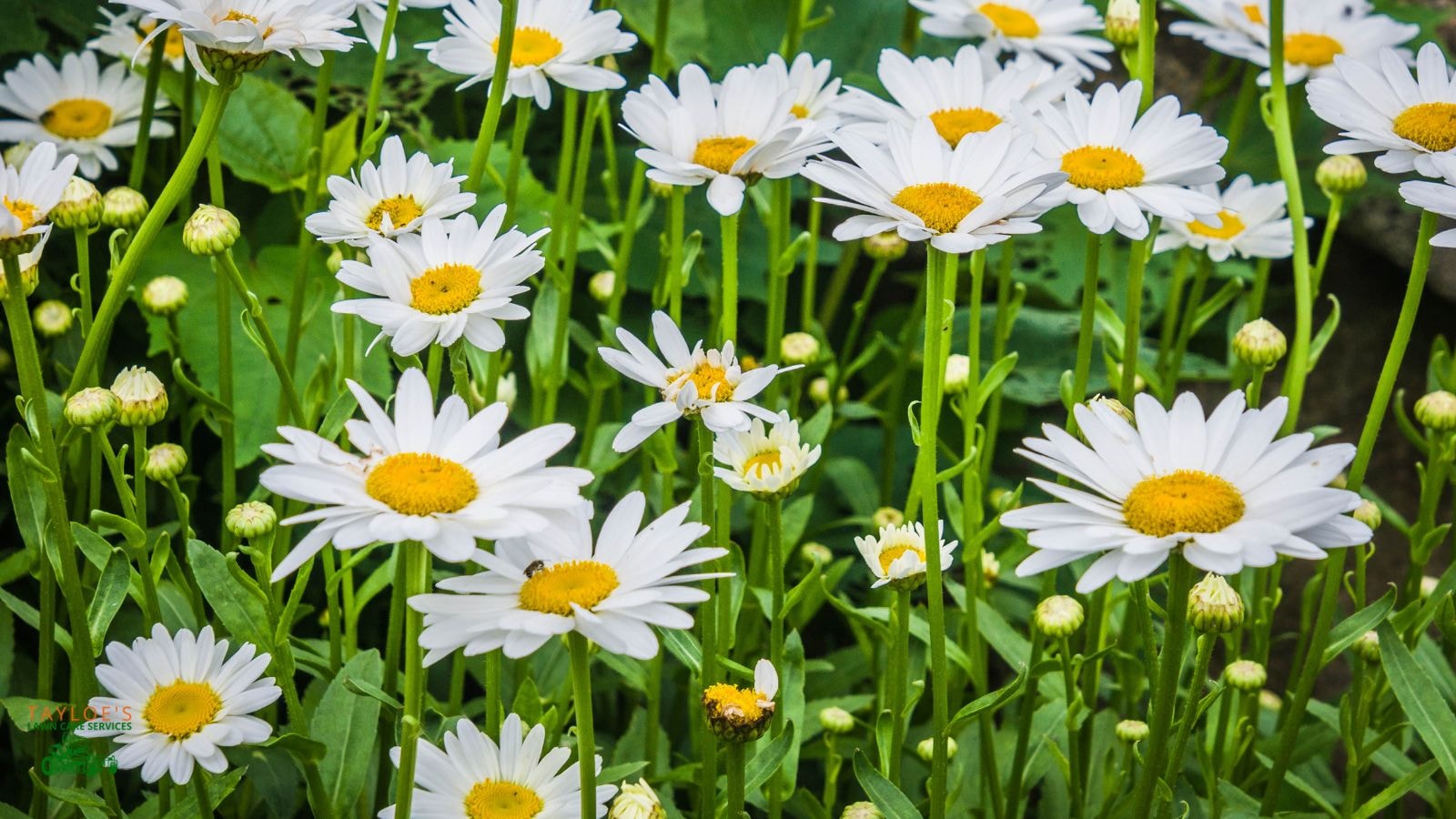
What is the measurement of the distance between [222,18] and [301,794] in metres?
0.60

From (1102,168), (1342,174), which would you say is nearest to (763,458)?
(1102,168)

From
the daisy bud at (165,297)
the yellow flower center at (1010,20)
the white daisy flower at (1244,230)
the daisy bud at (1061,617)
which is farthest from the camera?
the yellow flower center at (1010,20)

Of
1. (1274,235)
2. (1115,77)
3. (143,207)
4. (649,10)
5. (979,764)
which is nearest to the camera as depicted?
(143,207)

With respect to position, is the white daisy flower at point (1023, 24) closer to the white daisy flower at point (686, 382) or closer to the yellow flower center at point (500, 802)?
the white daisy flower at point (686, 382)

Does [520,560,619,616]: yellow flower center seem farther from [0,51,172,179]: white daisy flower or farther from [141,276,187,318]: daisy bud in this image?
[0,51,172,179]: white daisy flower

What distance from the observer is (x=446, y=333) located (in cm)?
76

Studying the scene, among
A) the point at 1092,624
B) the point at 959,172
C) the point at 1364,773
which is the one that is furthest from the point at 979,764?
the point at 959,172

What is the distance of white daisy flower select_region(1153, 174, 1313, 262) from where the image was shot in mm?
1252

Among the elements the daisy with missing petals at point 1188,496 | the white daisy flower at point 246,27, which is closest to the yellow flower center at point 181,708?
the white daisy flower at point 246,27

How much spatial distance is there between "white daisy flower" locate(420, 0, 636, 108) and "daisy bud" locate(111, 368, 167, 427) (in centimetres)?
32

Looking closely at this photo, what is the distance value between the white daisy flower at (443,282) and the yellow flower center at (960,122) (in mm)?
379

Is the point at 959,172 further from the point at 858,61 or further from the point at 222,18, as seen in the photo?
the point at 858,61

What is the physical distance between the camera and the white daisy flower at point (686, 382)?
2.61ft

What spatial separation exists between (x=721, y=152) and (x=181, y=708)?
50 cm
